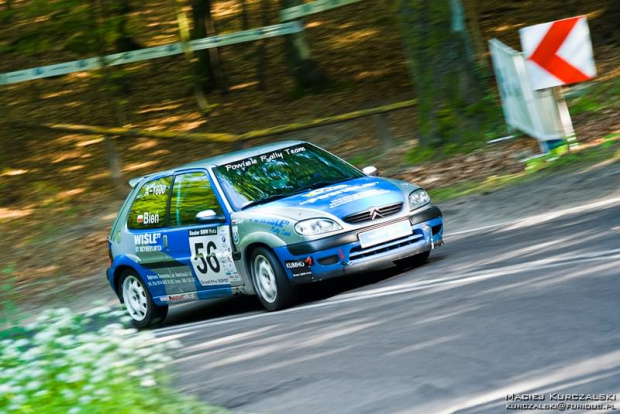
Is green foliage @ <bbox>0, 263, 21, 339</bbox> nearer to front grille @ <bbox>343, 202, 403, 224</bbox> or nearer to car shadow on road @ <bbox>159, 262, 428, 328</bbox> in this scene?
car shadow on road @ <bbox>159, 262, 428, 328</bbox>

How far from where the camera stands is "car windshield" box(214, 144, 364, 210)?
1092cm

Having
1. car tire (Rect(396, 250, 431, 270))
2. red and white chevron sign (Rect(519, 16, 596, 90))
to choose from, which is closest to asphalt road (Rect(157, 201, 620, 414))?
car tire (Rect(396, 250, 431, 270))

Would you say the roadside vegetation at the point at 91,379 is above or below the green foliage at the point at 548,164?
above

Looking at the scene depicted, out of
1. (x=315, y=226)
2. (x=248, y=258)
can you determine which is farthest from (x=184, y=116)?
(x=315, y=226)

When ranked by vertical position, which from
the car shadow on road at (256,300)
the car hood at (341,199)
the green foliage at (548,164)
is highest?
the car hood at (341,199)

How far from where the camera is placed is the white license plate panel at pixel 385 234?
33.2ft

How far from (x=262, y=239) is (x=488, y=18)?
18.0 meters

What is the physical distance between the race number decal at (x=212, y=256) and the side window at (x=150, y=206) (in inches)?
26.5

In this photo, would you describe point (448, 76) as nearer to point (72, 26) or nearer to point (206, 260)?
point (206, 260)

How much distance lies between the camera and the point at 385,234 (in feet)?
33.6

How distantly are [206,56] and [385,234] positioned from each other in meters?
18.4

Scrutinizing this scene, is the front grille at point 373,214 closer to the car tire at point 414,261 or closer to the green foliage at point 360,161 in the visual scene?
the car tire at point 414,261

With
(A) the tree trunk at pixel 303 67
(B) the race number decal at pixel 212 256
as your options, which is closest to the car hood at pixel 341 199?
(B) the race number decal at pixel 212 256

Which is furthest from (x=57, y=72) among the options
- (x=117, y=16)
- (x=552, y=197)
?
(x=552, y=197)
